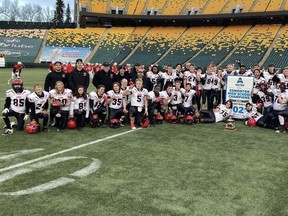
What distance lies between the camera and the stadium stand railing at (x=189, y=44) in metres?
40.9

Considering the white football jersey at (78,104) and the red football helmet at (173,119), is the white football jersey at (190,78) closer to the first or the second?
the red football helmet at (173,119)

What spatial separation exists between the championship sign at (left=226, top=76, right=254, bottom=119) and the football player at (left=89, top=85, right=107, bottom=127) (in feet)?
14.3

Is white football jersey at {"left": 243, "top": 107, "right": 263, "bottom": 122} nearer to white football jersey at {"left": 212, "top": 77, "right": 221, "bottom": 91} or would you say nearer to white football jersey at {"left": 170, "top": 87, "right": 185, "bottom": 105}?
white football jersey at {"left": 212, "top": 77, "right": 221, "bottom": 91}

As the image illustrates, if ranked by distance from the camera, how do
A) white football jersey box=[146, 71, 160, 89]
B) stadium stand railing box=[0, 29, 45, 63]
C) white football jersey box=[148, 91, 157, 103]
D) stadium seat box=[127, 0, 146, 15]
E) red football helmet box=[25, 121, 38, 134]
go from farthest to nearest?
stadium seat box=[127, 0, 146, 15] < stadium stand railing box=[0, 29, 45, 63] < white football jersey box=[146, 71, 160, 89] < white football jersey box=[148, 91, 157, 103] < red football helmet box=[25, 121, 38, 134]

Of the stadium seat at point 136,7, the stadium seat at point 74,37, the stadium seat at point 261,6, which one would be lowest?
the stadium seat at point 74,37

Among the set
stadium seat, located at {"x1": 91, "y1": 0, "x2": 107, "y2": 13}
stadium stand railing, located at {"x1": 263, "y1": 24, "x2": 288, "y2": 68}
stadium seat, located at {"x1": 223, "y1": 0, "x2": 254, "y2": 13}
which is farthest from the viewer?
stadium seat, located at {"x1": 91, "y1": 0, "x2": 107, "y2": 13}

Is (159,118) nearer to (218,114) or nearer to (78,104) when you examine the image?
(218,114)

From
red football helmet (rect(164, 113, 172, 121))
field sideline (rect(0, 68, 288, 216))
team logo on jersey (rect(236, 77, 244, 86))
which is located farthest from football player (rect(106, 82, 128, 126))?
team logo on jersey (rect(236, 77, 244, 86))

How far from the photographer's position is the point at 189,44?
4319cm

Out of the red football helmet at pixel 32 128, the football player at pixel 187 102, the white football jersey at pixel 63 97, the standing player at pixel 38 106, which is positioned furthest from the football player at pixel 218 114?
the red football helmet at pixel 32 128

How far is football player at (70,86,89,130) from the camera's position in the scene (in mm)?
9328

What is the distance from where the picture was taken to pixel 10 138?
799cm

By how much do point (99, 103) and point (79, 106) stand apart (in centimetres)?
70

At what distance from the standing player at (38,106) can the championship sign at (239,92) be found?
6.06m
